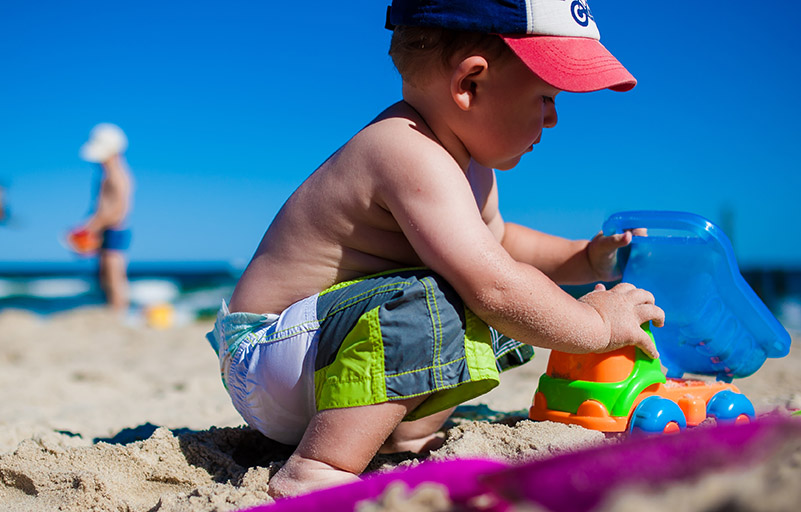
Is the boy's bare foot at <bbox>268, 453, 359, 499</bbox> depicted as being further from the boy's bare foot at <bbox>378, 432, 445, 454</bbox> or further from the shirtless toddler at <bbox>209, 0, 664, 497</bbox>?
the boy's bare foot at <bbox>378, 432, 445, 454</bbox>

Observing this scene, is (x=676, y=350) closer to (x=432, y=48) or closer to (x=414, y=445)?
(x=414, y=445)

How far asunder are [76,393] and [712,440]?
296 centimetres

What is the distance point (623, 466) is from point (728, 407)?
3.65ft

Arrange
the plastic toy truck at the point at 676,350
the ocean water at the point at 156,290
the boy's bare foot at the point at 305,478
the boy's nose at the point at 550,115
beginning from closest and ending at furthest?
the boy's bare foot at the point at 305,478 → the plastic toy truck at the point at 676,350 → the boy's nose at the point at 550,115 → the ocean water at the point at 156,290

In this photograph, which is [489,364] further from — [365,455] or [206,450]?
[206,450]

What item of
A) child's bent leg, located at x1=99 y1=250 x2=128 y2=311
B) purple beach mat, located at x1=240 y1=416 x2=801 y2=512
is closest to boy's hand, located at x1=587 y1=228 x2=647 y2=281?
purple beach mat, located at x1=240 y1=416 x2=801 y2=512

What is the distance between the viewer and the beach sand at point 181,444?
0.56 metres

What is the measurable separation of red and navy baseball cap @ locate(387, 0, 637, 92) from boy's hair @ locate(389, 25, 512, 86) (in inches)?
1.6

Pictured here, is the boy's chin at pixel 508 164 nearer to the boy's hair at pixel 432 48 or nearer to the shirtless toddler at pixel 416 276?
the shirtless toddler at pixel 416 276

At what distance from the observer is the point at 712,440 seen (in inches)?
25.0

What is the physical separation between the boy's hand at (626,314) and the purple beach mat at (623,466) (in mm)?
779

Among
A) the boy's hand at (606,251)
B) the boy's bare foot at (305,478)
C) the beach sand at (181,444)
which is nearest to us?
the beach sand at (181,444)

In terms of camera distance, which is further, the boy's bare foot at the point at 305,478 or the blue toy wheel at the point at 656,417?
the blue toy wheel at the point at 656,417

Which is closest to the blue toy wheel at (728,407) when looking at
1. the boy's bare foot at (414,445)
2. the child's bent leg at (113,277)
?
the boy's bare foot at (414,445)
